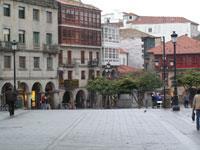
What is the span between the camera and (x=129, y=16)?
129 meters

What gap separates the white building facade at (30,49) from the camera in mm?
64319

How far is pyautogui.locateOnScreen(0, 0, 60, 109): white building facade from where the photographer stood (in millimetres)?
64319

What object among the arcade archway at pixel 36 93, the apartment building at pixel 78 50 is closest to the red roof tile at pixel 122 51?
the apartment building at pixel 78 50

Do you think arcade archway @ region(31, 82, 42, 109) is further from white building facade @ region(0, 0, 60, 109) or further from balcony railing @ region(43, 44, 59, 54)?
balcony railing @ region(43, 44, 59, 54)


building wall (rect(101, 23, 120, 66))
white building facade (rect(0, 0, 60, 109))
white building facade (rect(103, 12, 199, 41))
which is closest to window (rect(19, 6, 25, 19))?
white building facade (rect(0, 0, 60, 109))

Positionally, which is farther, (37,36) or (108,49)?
(108,49)

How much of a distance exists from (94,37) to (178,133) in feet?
208

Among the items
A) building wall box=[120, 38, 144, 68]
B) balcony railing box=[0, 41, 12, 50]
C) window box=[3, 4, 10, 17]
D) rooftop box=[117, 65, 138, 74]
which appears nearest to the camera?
balcony railing box=[0, 41, 12, 50]

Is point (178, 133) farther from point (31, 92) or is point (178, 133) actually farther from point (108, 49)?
point (108, 49)

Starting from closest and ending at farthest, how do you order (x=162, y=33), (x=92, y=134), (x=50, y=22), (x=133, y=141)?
(x=133, y=141) < (x=92, y=134) < (x=50, y=22) < (x=162, y=33)

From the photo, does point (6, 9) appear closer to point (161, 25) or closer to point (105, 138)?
point (105, 138)

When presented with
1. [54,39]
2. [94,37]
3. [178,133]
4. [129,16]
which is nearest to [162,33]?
[129,16]

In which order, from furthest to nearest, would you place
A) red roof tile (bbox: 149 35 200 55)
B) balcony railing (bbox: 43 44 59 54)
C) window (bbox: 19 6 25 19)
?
red roof tile (bbox: 149 35 200 55) < balcony railing (bbox: 43 44 59 54) < window (bbox: 19 6 25 19)

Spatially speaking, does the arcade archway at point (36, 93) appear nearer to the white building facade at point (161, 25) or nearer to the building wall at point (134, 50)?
the building wall at point (134, 50)
